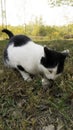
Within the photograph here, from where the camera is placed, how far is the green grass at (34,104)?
3074 millimetres

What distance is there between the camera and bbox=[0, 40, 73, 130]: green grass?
3074mm

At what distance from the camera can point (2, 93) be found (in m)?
3.53

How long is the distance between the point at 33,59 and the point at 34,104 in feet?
1.73

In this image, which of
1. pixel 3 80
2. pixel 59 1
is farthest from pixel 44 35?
pixel 3 80

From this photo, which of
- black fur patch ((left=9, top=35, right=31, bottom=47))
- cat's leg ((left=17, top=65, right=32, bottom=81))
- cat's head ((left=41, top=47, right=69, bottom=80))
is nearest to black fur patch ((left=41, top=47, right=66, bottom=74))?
cat's head ((left=41, top=47, right=69, bottom=80))

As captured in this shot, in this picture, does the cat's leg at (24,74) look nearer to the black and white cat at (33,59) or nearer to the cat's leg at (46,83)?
the black and white cat at (33,59)

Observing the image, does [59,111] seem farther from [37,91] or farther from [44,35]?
[44,35]

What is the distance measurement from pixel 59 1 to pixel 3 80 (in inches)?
332

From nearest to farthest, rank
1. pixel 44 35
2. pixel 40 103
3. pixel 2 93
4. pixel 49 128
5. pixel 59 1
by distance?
pixel 49 128 → pixel 40 103 → pixel 2 93 → pixel 59 1 → pixel 44 35

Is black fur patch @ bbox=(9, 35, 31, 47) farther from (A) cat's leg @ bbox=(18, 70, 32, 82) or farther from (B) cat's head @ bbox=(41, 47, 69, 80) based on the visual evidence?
(B) cat's head @ bbox=(41, 47, 69, 80)

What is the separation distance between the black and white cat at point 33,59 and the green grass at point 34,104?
0.53ft

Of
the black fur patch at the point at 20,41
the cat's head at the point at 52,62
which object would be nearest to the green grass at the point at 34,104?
the cat's head at the point at 52,62

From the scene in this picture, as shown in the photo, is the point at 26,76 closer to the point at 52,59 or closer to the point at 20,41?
the point at 20,41

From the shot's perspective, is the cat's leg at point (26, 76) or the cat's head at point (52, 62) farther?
the cat's leg at point (26, 76)
